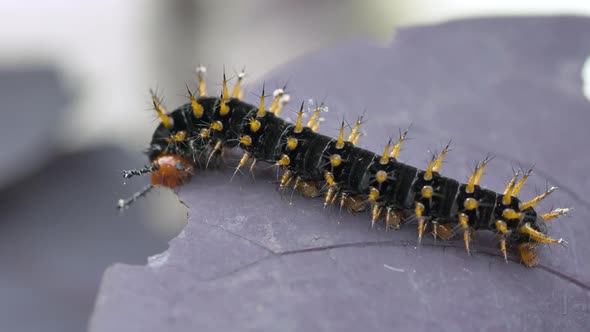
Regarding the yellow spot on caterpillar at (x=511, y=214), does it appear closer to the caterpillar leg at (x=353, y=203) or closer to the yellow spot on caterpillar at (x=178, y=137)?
the caterpillar leg at (x=353, y=203)

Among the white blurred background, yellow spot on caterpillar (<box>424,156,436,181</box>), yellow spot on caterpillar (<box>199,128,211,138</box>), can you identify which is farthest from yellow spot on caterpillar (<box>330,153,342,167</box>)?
the white blurred background

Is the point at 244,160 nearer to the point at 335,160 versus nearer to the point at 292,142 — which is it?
the point at 292,142

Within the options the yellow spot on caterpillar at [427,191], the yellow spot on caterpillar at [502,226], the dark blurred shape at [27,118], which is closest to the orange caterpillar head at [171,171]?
the yellow spot on caterpillar at [427,191]

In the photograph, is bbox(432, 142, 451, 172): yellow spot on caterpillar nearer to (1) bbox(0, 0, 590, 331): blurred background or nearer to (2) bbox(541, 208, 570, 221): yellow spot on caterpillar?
(2) bbox(541, 208, 570, 221): yellow spot on caterpillar

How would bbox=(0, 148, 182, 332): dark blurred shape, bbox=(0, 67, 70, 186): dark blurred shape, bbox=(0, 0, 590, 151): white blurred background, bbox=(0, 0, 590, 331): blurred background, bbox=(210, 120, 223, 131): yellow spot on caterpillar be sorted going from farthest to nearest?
bbox=(0, 0, 590, 151): white blurred background → bbox=(0, 67, 70, 186): dark blurred shape → bbox=(0, 0, 590, 331): blurred background → bbox=(0, 148, 182, 332): dark blurred shape → bbox=(210, 120, 223, 131): yellow spot on caterpillar

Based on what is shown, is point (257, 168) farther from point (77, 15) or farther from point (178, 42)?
point (77, 15)

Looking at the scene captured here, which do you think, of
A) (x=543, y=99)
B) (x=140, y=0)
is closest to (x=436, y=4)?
(x=140, y=0)
